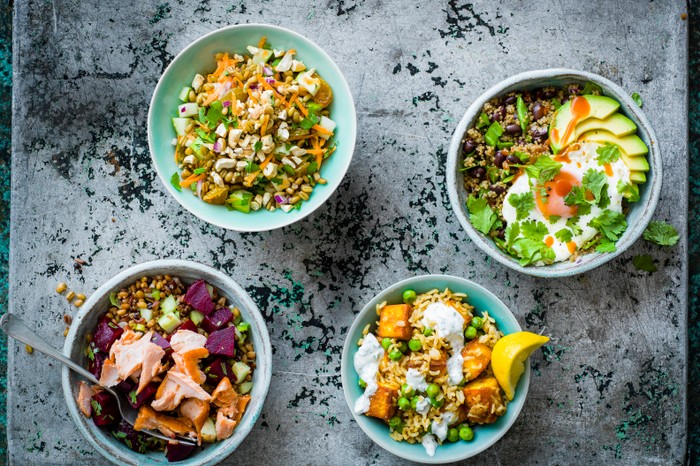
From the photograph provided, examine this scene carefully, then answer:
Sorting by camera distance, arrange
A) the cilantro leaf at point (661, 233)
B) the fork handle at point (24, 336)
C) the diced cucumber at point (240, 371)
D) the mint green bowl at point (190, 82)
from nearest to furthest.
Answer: the fork handle at point (24, 336) → the mint green bowl at point (190, 82) → the diced cucumber at point (240, 371) → the cilantro leaf at point (661, 233)

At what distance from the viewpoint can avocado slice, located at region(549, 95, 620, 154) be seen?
3.08 metres

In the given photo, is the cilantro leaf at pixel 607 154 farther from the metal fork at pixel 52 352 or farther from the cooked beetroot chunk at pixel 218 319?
the metal fork at pixel 52 352

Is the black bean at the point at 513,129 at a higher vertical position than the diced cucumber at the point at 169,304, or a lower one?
higher

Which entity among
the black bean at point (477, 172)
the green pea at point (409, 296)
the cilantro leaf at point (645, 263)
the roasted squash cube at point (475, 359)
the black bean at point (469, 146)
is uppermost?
the black bean at point (469, 146)

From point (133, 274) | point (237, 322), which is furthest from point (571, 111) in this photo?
point (133, 274)

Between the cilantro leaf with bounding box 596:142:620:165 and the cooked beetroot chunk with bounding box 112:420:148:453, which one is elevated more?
the cilantro leaf with bounding box 596:142:620:165

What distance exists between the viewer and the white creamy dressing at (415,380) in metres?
2.98

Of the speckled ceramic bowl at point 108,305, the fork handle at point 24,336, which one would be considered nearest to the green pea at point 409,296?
the speckled ceramic bowl at point 108,305

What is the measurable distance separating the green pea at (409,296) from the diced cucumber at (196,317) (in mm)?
1012

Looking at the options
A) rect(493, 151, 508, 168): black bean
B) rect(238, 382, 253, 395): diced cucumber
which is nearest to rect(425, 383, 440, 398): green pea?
rect(238, 382, 253, 395): diced cucumber

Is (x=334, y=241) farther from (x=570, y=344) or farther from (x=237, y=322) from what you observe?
(x=570, y=344)

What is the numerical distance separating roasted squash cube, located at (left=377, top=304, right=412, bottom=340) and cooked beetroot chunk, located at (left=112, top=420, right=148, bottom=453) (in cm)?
128

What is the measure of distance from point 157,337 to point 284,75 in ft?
4.60

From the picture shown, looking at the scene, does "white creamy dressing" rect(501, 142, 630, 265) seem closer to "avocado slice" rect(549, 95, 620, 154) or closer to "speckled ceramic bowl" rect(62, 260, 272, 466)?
"avocado slice" rect(549, 95, 620, 154)
